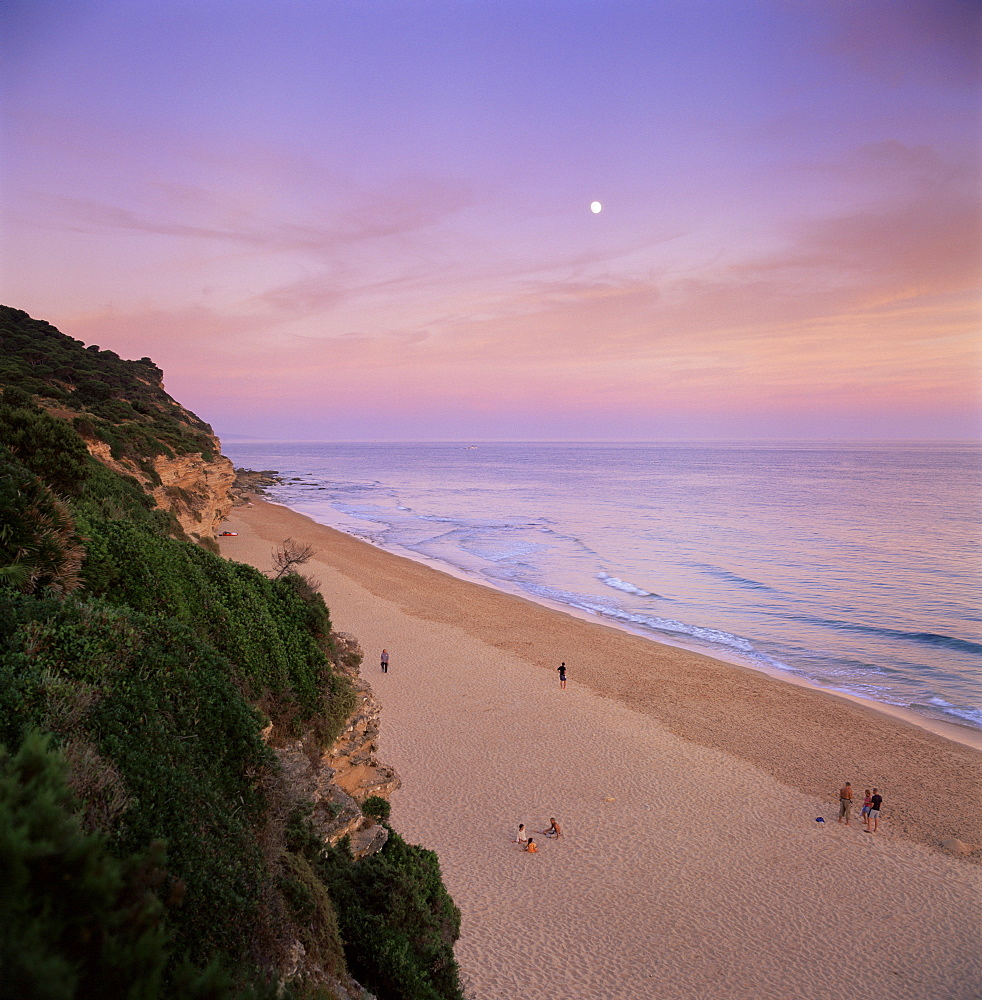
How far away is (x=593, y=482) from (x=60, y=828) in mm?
122444

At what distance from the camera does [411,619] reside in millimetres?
31875

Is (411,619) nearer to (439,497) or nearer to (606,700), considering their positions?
(606,700)

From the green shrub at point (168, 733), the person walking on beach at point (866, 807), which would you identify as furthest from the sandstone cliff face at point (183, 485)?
the person walking on beach at point (866, 807)

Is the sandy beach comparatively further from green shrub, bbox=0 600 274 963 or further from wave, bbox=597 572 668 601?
wave, bbox=597 572 668 601

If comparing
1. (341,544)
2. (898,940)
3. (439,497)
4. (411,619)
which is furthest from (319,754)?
(439,497)

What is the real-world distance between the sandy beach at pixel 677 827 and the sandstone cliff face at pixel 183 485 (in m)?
10.5

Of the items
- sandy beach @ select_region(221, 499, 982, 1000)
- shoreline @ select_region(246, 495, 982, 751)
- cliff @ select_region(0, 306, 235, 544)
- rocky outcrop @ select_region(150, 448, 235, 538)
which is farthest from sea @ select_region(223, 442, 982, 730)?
cliff @ select_region(0, 306, 235, 544)

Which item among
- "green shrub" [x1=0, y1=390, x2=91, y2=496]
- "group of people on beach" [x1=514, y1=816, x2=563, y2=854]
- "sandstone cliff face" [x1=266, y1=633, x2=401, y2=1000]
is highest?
"green shrub" [x1=0, y1=390, x2=91, y2=496]

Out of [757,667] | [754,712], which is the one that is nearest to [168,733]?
[754,712]

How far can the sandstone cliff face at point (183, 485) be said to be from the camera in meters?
22.8

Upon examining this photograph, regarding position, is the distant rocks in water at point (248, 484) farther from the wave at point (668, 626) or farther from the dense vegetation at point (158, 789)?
the dense vegetation at point (158, 789)

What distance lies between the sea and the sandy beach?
5673 mm

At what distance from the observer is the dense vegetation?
2.36 m

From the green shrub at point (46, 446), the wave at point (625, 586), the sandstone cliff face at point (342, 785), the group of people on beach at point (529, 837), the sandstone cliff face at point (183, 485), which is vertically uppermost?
the green shrub at point (46, 446)
